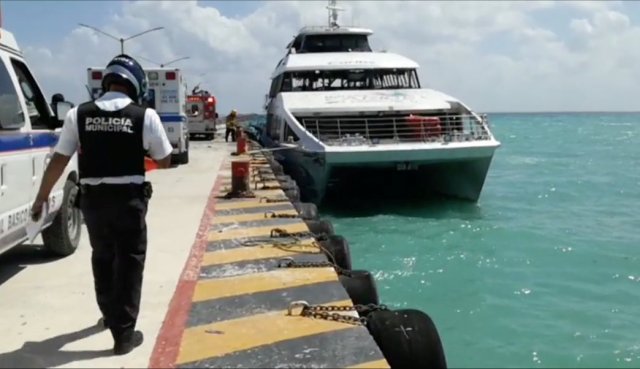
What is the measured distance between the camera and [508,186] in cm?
1945

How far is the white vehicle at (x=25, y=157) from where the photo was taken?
492 centimetres

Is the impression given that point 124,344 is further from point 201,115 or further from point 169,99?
point 201,115

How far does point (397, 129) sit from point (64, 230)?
8.15 metres

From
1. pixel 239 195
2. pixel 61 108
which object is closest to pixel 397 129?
pixel 239 195

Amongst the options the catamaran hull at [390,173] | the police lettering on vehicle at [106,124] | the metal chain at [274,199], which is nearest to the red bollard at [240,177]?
the metal chain at [274,199]

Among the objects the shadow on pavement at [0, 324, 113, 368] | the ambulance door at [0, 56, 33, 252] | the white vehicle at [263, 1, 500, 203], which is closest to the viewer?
the shadow on pavement at [0, 324, 113, 368]

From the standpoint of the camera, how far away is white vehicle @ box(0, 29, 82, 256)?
4.92 metres

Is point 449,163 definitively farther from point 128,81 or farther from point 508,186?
point 128,81

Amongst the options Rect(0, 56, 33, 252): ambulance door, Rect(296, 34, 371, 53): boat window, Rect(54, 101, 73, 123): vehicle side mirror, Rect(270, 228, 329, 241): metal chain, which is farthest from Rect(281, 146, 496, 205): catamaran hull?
Rect(0, 56, 33, 252): ambulance door

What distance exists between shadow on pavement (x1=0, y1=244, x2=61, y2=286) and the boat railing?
6.65 meters

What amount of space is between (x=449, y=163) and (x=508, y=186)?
6.21 metres

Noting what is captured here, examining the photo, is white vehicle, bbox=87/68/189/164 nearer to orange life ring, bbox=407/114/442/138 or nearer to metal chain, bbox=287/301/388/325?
orange life ring, bbox=407/114/442/138

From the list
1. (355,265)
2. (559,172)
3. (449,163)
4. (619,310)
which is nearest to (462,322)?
(619,310)

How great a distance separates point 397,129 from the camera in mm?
13266
